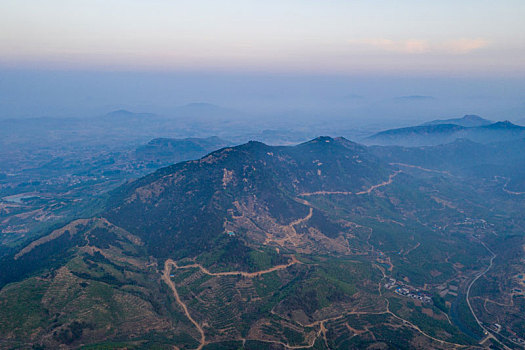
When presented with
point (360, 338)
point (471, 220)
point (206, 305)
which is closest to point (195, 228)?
point (206, 305)

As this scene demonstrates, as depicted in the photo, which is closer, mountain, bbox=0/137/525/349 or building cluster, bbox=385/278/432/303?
mountain, bbox=0/137/525/349

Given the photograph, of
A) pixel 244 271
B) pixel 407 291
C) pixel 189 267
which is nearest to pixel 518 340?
pixel 407 291

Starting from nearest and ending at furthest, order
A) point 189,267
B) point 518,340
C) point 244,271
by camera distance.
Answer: point 518,340 → point 244,271 → point 189,267

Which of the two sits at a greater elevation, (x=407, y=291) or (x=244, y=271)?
(x=244, y=271)

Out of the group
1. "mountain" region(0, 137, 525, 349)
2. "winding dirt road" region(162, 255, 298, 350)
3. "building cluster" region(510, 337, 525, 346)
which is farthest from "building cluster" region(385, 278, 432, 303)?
"winding dirt road" region(162, 255, 298, 350)

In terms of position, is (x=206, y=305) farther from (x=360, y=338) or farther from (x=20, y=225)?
(x=20, y=225)

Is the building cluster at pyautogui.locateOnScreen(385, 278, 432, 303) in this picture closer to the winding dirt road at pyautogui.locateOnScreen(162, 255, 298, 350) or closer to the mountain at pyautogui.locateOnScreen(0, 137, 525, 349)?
the mountain at pyautogui.locateOnScreen(0, 137, 525, 349)

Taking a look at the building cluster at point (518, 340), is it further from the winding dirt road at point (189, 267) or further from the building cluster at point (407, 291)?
the winding dirt road at point (189, 267)

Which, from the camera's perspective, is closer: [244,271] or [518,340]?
[518,340]

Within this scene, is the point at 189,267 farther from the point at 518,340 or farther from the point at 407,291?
the point at 518,340
